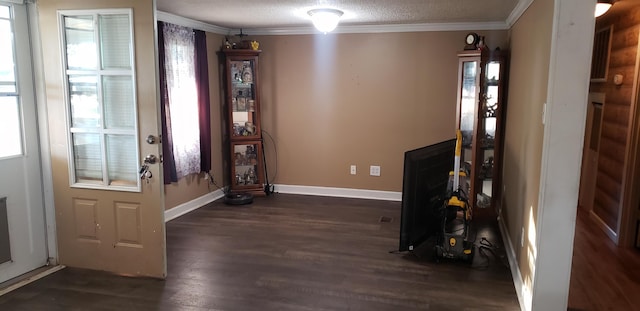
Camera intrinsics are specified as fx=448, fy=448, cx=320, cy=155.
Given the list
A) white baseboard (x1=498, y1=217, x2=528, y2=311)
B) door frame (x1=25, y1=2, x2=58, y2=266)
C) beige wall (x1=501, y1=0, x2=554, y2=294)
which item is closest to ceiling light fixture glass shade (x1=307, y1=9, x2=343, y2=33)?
beige wall (x1=501, y1=0, x2=554, y2=294)

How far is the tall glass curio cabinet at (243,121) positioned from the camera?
555 centimetres

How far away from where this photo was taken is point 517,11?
161 inches

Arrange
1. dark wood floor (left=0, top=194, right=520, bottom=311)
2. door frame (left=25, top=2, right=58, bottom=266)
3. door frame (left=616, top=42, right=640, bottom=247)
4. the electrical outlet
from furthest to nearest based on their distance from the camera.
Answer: the electrical outlet, door frame (left=616, top=42, right=640, bottom=247), door frame (left=25, top=2, right=58, bottom=266), dark wood floor (left=0, top=194, right=520, bottom=311)

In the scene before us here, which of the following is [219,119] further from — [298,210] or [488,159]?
[488,159]

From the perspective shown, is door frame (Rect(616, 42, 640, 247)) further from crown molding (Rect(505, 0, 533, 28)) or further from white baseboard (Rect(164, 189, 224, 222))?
white baseboard (Rect(164, 189, 224, 222))

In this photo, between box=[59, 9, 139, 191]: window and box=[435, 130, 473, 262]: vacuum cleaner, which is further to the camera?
box=[435, 130, 473, 262]: vacuum cleaner

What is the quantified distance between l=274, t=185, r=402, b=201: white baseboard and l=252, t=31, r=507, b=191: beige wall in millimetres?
57

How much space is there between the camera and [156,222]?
10.6 feet

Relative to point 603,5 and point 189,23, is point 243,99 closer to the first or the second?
point 189,23

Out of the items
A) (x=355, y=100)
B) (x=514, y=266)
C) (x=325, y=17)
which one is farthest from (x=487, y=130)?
(x=325, y=17)

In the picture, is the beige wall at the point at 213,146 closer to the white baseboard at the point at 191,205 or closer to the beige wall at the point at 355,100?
the white baseboard at the point at 191,205

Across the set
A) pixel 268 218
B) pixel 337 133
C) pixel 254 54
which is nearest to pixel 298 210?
pixel 268 218

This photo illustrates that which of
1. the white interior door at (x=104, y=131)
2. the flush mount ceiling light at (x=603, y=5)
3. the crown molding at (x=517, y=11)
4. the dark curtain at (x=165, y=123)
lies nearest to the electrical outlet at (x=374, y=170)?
the crown molding at (x=517, y=11)

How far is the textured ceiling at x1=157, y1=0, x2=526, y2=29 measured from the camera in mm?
3869
